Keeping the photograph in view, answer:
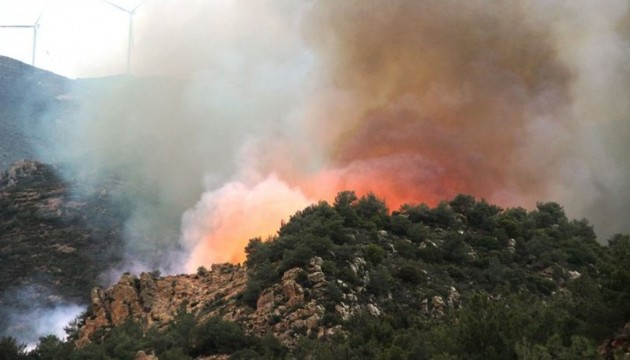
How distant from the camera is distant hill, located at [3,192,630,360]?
22.8m

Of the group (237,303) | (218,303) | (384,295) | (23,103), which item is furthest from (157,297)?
(23,103)

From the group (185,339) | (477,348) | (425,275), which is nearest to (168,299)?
(185,339)

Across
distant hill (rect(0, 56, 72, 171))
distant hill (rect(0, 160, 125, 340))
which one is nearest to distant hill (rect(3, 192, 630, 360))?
distant hill (rect(0, 160, 125, 340))

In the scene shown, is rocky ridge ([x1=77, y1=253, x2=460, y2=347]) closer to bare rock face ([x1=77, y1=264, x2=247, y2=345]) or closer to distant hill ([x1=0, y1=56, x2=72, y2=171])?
bare rock face ([x1=77, y1=264, x2=247, y2=345])

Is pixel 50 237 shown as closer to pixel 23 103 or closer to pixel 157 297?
pixel 157 297

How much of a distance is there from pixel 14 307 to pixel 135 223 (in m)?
23.4

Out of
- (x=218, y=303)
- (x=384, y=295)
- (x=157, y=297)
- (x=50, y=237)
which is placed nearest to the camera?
(x=384, y=295)

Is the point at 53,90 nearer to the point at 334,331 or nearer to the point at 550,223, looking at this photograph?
the point at 550,223

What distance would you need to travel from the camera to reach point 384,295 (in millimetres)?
40781

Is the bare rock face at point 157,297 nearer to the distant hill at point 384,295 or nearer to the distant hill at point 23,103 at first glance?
the distant hill at point 384,295

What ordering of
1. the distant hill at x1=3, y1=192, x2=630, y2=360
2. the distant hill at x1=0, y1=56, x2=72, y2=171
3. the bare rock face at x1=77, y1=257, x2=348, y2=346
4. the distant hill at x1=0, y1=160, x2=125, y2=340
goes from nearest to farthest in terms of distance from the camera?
1. the distant hill at x1=3, y1=192, x2=630, y2=360
2. the bare rock face at x1=77, y1=257, x2=348, y2=346
3. the distant hill at x1=0, y1=160, x2=125, y2=340
4. the distant hill at x1=0, y1=56, x2=72, y2=171

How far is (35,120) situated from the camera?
142 m

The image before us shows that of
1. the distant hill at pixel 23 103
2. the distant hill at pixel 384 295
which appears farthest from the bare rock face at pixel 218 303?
the distant hill at pixel 23 103

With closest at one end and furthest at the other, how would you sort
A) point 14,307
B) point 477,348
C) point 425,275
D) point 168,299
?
1. point 477,348
2. point 425,275
3. point 168,299
4. point 14,307
